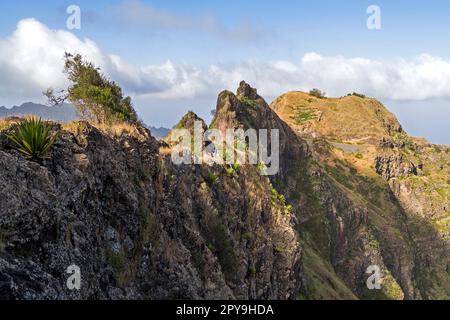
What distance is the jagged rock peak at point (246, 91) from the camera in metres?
88.9

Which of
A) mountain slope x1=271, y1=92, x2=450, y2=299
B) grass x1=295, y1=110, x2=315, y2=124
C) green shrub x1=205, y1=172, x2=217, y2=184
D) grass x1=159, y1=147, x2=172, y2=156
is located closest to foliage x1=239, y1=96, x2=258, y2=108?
mountain slope x1=271, y1=92, x2=450, y2=299

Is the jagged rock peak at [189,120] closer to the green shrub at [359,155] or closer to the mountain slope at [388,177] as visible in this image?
the mountain slope at [388,177]

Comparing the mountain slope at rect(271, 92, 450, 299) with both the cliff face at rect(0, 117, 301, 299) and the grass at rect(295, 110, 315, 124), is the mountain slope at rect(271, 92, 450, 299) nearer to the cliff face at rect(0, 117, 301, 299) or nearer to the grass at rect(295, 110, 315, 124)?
the grass at rect(295, 110, 315, 124)

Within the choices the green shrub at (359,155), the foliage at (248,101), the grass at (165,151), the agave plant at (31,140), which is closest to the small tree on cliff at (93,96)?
the grass at (165,151)

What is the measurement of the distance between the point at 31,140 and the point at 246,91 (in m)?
77.4

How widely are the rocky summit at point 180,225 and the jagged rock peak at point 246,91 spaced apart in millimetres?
465

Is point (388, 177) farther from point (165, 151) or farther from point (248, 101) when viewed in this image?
point (165, 151)

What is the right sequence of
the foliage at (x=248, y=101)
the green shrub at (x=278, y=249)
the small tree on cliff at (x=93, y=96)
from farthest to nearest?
the foliage at (x=248, y=101) → the green shrub at (x=278, y=249) → the small tree on cliff at (x=93, y=96)

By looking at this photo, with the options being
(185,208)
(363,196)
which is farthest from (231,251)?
(363,196)

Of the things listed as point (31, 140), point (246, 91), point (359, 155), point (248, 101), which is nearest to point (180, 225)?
point (31, 140)

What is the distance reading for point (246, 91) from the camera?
8969cm

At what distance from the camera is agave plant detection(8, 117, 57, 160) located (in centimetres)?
1417
